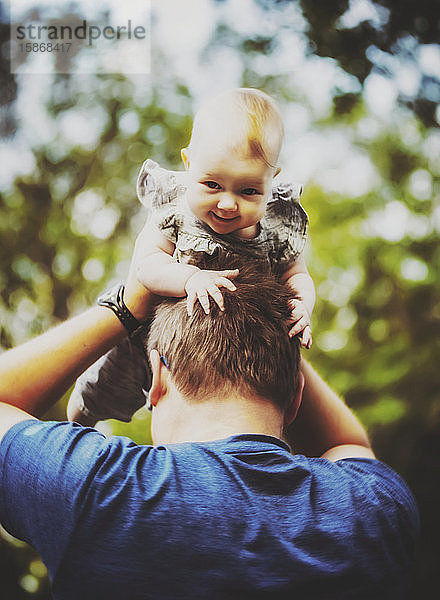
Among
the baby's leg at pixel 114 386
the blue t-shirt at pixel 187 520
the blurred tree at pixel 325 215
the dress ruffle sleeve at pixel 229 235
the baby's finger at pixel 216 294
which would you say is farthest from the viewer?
the blurred tree at pixel 325 215

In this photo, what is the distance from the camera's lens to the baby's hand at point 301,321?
0.67m

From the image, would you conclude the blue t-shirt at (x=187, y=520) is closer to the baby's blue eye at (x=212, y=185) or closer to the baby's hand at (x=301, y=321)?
the baby's hand at (x=301, y=321)

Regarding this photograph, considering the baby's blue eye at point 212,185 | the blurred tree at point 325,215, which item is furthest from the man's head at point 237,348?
the blurred tree at point 325,215

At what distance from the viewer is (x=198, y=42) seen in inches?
64.2

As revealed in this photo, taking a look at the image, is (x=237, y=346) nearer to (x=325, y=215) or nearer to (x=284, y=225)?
(x=284, y=225)

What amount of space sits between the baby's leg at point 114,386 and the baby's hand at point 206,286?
181 mm

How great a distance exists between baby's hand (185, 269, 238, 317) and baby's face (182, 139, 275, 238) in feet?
0.24

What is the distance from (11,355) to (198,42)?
123 centimetres

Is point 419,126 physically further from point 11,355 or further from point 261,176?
point 11,355

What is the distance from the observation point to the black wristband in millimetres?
754

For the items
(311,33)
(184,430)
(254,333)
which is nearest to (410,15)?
(311,33)

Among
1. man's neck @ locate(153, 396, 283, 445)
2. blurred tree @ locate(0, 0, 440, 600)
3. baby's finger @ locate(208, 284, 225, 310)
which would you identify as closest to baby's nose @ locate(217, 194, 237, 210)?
baby's finger @ locate(208, 284, 225, 310)

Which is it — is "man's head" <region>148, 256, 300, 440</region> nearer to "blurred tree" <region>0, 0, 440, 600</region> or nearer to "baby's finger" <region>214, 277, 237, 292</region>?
"baby's finger" <region>214, 277, 237, 292</region>

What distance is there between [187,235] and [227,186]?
0.27ft
